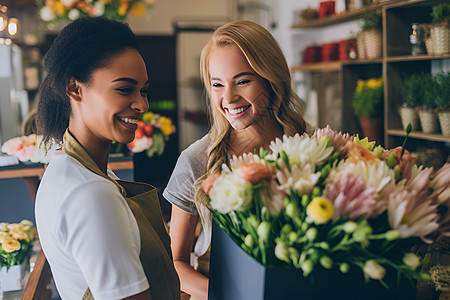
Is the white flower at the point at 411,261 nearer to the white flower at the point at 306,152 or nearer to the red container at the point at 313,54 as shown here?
the white flower at the point at 306,152

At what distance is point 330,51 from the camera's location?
375 centimetres

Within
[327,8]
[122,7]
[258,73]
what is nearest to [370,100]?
[327,8]

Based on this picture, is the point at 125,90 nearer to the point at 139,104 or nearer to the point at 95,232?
the point at 139,104

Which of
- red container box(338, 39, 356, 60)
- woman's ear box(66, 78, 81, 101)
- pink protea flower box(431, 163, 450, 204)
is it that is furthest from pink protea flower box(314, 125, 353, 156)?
red container box(338, 39, 356, 60)

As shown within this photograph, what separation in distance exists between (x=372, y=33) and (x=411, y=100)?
23.3 inches

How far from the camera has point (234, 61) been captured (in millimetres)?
1197

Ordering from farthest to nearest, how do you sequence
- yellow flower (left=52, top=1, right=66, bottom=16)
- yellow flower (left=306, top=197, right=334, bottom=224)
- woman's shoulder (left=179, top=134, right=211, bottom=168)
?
yellow flower (left=52, top=1, right=66, bottom=16) < woman's shoulder (left=179, top=134, right=211, bottom=168) < yellow flower (left=306, top=197, right=334, bottom=224)

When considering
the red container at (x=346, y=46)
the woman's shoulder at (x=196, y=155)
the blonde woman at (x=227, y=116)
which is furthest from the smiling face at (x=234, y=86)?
the red container at (x=346, y=46)

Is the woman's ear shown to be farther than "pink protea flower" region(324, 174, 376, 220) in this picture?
Yes

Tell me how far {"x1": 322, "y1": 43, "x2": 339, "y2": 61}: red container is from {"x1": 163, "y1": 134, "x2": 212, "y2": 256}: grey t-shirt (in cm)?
268

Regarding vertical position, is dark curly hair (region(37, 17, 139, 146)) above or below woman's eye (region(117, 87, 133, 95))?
above

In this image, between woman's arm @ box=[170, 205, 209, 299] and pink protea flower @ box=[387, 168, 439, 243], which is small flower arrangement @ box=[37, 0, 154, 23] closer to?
woman's arm @ box=[170, 205, 209, 299]

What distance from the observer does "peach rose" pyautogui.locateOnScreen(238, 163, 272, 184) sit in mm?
610

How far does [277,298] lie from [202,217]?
1.93 feet
